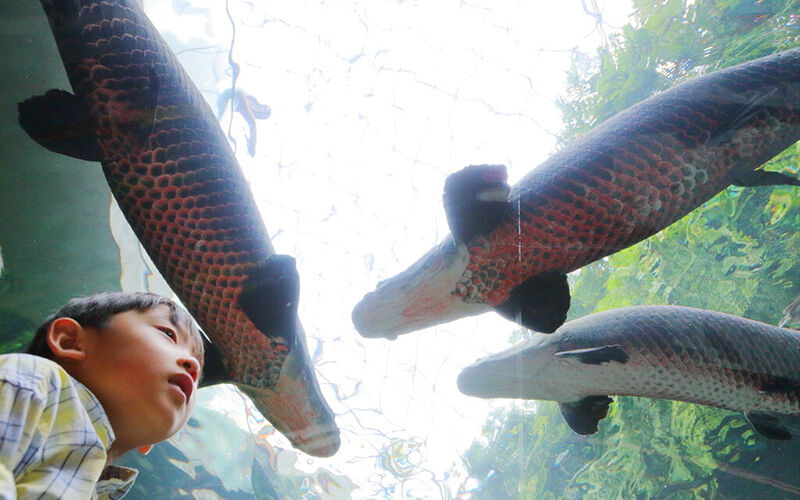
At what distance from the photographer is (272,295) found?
6.22 feet

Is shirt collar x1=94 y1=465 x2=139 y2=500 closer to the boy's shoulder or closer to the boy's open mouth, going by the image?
the boy's open mouth

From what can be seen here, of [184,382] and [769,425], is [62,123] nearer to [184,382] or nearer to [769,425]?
[184,382]

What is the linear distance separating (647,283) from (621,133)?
3166 mm

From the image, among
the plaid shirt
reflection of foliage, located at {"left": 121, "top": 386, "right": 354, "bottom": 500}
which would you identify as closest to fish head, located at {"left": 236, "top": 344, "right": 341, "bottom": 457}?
A: the plaid shirt

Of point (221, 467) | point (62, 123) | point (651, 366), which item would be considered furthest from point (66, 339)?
point (221, 467)

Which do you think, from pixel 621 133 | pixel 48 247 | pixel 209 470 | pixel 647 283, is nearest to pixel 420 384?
pixel 647 283

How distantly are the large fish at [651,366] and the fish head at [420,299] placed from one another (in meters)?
0.86

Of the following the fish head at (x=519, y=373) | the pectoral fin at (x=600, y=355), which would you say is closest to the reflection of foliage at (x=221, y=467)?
the fish head at (x=519, y=373)

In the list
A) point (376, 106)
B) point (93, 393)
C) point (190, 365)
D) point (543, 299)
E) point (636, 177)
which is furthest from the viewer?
point (376, 106)

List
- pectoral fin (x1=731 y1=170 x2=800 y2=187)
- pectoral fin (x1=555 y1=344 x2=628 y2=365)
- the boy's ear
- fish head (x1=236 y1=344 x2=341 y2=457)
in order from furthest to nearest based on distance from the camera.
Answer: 1. pectoral fin (x1=555 y1=344 x2=628 y2=365)
2. fish head (x1=236 y1=344 x2=341 y2=457)
3. pectoral fin (x1=731 y1=170 x2=800 y2=187)
4. the boy's ear

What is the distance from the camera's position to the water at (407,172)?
3078 millimetres

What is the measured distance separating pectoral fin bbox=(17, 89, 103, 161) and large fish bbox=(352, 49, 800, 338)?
1530mm

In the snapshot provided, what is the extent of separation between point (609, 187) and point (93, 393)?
184cm

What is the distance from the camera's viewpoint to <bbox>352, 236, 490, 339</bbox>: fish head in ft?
6.51
